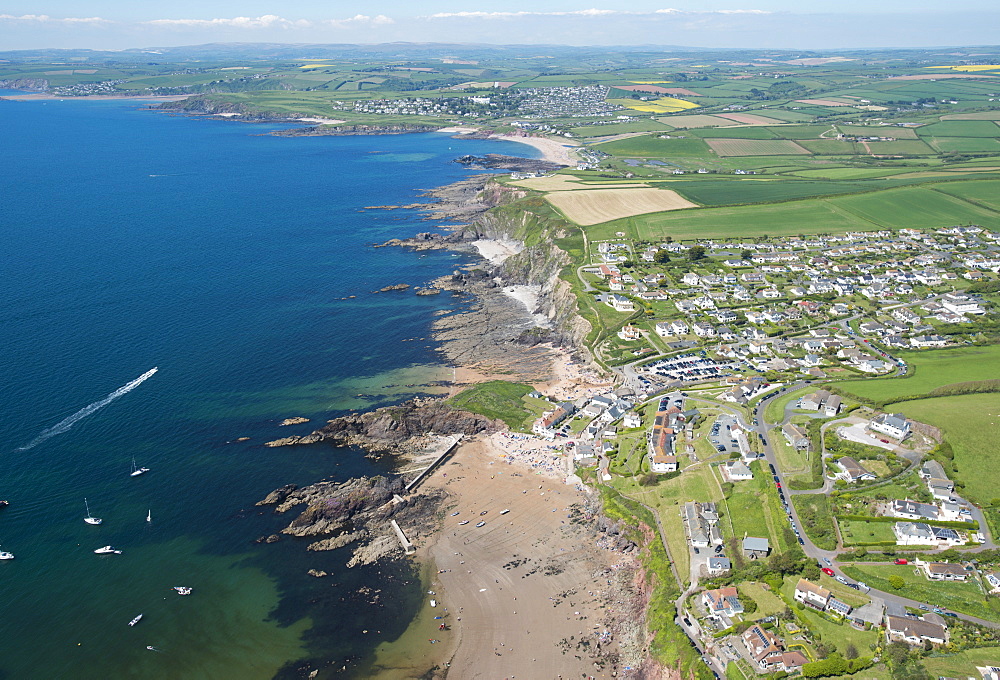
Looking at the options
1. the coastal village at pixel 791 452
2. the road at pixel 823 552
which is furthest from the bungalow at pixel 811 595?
the road at pixel 823 552

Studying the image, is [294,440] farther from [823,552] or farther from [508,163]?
[508,163]

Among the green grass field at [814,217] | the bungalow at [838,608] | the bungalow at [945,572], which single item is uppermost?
the green grass field at [814,217]

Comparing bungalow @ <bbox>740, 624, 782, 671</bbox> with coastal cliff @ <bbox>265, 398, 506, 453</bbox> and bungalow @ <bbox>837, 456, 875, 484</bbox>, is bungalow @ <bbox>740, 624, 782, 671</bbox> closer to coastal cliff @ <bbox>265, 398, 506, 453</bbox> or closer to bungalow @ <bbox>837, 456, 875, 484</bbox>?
bungalow @ <bbox>837, 456, 875, 484</bbox>

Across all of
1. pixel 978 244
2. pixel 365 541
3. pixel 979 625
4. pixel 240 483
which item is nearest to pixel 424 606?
pixel 365 541

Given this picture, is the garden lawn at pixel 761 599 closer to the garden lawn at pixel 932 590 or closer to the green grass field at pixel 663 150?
the garden lawn at pixel 932 590

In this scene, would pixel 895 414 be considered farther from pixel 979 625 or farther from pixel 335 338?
pixel 335 338

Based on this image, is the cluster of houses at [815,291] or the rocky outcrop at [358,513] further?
the cluster of houses at [815,291]

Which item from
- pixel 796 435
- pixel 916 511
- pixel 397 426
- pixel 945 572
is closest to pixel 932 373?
pixel 796 435
